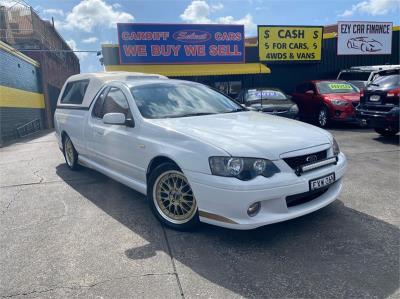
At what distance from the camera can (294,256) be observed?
9.72 feet

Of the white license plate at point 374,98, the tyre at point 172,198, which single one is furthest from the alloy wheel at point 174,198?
the white license plate at point 374,98

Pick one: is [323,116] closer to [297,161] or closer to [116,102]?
[116,102]

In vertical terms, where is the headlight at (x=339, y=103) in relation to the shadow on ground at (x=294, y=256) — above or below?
above

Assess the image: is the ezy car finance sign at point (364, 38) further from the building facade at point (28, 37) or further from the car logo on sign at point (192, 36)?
the building facade at point (28, 37)

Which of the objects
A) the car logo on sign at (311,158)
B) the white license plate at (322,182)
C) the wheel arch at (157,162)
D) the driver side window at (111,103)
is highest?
the driver side window at (111,103)

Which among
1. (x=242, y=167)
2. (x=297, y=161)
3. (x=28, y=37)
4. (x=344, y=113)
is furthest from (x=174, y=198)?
(x=28, y=37)

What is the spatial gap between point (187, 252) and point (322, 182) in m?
1.44

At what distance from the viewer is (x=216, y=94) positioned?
497cm

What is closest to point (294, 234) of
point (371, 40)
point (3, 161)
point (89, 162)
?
point (89, 162)

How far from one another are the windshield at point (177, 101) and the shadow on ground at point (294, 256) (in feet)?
4.17

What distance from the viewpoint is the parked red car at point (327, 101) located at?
10570 millimetres

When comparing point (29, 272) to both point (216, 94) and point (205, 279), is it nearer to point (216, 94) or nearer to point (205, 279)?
point (205, 279)

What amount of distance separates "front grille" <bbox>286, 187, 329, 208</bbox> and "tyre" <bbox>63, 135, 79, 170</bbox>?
4077 mm

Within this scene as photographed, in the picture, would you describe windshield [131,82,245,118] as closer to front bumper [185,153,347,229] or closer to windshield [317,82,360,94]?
front bumper [185,153,347,229]
